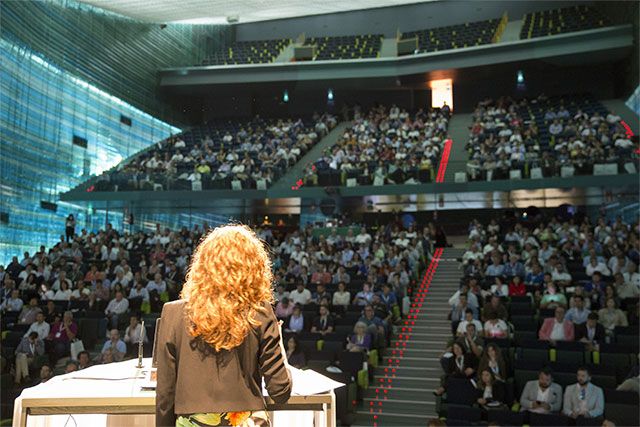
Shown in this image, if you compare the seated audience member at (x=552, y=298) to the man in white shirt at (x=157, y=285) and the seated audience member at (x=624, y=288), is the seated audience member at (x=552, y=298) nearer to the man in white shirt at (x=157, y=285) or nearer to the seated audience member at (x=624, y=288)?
the seated audience member at (x=624, y=288)

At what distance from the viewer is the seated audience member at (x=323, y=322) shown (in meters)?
10.5

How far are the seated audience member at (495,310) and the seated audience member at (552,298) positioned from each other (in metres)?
0.88

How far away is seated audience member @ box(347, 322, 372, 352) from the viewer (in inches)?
388

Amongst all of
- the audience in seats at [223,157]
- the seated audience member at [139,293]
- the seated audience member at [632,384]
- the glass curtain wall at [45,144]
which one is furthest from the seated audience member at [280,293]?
the glass curtain wall at [45,144]

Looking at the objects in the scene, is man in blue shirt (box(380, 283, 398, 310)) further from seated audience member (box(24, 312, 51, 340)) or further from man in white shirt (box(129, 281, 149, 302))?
seated audience member (box(24, 312, 51, 340))

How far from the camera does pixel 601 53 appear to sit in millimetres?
25094

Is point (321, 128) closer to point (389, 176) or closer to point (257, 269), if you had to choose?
point (389, 176)

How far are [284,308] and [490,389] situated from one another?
4.29 metres

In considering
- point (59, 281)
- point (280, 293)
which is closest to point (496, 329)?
point (280, 293)

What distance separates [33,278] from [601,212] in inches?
651

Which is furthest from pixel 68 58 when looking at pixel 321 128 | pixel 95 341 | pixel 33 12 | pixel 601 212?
pixel 601 212

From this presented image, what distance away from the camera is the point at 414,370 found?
10305 mm

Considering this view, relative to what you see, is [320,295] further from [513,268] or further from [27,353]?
[27,353]

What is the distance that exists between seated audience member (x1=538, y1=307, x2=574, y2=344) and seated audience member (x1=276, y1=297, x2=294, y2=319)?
4247 millimetres
